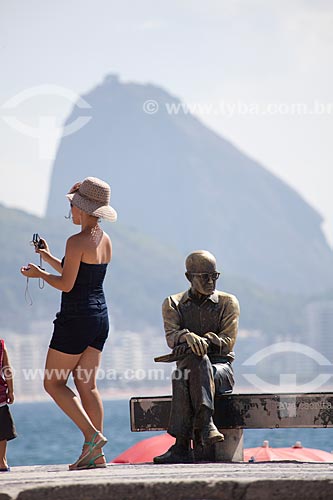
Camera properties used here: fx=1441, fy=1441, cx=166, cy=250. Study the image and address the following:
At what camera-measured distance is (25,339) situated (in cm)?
18088

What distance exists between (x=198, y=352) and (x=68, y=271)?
108cm

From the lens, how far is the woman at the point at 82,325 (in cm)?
970

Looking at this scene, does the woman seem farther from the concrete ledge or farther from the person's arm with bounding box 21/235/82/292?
the concrete ledge

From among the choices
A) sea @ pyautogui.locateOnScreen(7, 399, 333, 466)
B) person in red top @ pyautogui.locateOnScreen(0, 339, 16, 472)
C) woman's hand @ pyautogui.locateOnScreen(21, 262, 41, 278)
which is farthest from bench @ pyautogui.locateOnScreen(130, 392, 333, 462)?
sea @ pyautogui.locateOnScreen(7, 399, 333, 466)

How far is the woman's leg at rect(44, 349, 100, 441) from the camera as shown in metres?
9.63

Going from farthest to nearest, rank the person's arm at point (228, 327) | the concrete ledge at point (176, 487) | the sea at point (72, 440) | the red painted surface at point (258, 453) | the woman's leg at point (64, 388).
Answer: the sea at point (72, 440) < the red painted surface at point (258, 453) < the person's arm at point (228, 327) < the woman's leg at point (64, 388) < the concrete ledge at point (176, 487)

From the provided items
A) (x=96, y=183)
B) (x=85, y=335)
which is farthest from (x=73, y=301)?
(x=96, y=183)

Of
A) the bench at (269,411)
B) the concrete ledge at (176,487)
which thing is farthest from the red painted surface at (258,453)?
the concrete ledge at (176,487)

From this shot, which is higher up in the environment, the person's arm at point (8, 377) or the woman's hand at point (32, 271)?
the woman's hand at point (32, 271)

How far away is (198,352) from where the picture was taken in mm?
9992

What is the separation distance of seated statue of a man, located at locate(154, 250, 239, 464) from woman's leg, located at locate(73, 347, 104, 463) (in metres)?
0.52

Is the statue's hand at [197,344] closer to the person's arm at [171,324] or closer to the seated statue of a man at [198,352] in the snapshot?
the seated statue of a man at [198,352]

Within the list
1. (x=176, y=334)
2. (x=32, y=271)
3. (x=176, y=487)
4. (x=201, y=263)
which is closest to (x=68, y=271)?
(x=32, y=271)

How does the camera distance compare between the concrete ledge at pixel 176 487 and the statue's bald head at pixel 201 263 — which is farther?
the statue's bald head at pixel 201 263
